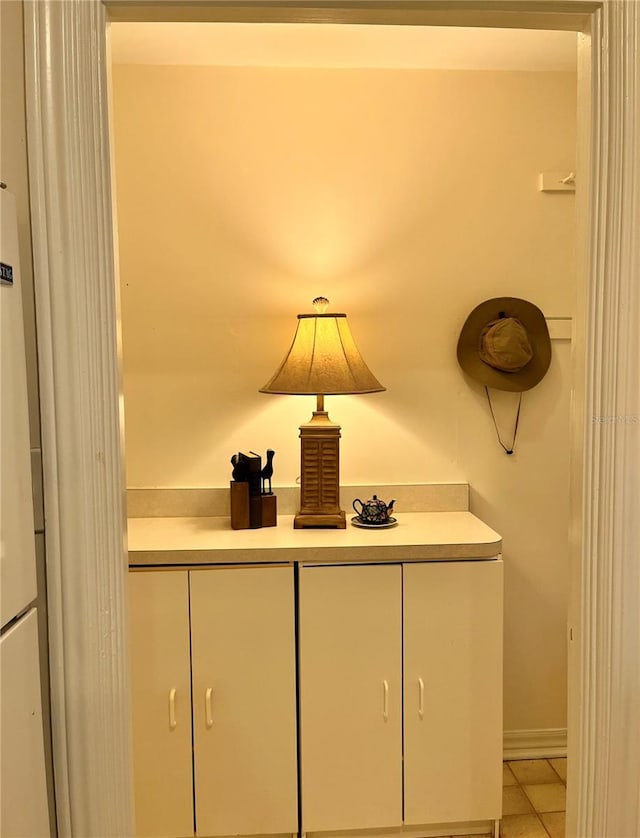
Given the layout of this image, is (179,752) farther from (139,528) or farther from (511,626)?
(511,626)

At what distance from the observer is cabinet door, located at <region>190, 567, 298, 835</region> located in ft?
6.78

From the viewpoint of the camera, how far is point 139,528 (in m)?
2.31

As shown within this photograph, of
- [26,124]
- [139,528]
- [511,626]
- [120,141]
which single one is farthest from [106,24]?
[511,626]

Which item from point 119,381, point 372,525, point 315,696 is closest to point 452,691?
point 315,696

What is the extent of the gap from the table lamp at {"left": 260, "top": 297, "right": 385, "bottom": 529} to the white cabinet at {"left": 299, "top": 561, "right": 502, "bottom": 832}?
28cm

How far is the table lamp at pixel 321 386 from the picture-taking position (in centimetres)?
220

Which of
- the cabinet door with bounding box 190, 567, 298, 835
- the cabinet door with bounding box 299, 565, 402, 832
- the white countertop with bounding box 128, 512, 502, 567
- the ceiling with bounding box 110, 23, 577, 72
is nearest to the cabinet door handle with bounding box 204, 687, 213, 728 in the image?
the cabinet door with bounding box 190, 567, 298, 835

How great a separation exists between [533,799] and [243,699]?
43.8 inches

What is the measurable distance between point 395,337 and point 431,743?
1324mm

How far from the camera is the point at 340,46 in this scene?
226cm

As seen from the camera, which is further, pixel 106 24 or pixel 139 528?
pixel 139 528

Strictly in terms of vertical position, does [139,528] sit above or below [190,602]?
above

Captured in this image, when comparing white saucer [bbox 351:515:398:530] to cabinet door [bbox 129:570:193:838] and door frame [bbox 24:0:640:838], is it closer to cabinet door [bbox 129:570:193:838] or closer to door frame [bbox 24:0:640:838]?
cabinet door [bbox 129:570:193:838]

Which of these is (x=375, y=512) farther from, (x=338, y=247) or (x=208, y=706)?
(x=338, y=247)
